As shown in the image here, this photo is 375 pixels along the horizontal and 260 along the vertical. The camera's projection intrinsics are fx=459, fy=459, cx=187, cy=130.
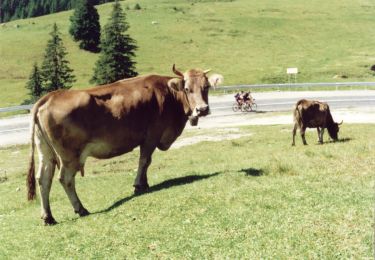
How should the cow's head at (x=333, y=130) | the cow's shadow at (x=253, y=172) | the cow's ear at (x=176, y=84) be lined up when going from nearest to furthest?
the cow's ear at (x=176, y=84) → the cow's shadow at (x=253, y=172) → the cow's head at (x=333, y=130)

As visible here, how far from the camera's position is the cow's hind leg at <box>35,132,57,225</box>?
11641 mm

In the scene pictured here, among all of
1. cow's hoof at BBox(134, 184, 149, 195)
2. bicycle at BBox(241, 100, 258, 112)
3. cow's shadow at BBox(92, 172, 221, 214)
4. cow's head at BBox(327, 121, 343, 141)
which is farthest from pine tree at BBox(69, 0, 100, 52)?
cow's hoof at BBox(134, 184, 149, 195)

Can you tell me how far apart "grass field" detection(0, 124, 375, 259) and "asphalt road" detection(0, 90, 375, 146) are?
21683 millimetres

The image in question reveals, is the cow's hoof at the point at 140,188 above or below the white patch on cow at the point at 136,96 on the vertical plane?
below

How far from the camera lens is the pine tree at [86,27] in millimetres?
92438

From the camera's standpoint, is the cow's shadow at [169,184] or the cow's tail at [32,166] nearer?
the cow's tail at [32,166]

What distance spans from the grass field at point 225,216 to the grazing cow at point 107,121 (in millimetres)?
1241

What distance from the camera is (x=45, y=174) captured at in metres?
11.9

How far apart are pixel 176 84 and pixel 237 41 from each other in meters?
87.2

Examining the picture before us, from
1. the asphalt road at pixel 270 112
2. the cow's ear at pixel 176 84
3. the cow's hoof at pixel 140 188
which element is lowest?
the asphalt road at pixel 270 112

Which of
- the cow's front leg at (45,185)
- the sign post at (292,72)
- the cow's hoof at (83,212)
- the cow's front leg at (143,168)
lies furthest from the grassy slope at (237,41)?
the cow's hoof at (83,212)

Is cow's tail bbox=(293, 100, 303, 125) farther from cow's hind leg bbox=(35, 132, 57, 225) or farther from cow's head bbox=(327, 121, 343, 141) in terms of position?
cow's hind leg bbox=(35, 132, 57, 225)

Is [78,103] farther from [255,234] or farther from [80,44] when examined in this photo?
[80,44]

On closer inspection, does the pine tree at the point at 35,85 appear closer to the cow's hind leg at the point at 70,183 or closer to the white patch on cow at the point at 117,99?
the white patch on cow at the point at 117,99
